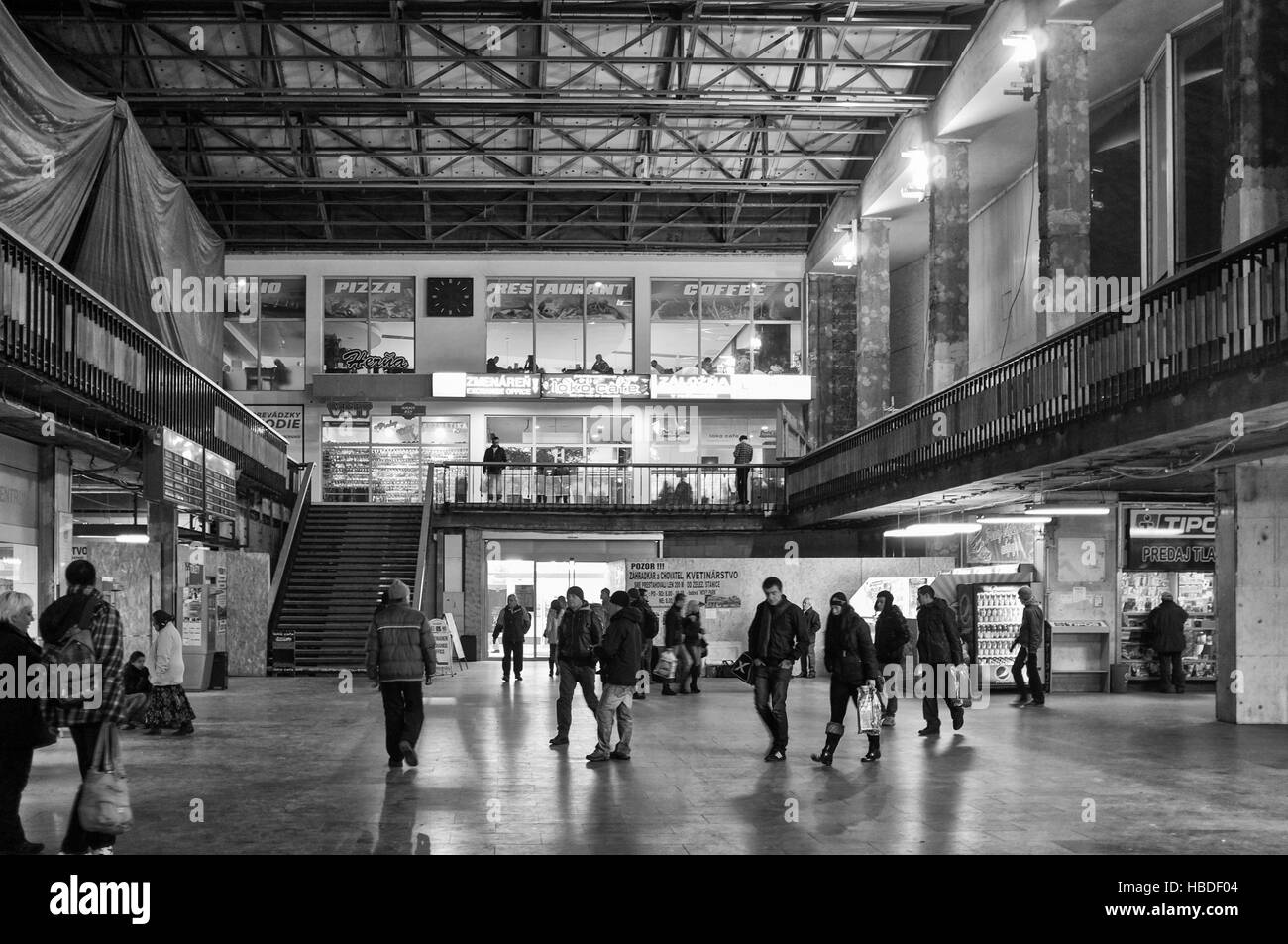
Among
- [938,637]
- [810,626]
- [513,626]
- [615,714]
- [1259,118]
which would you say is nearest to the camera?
[615,714]

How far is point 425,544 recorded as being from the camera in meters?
28.8

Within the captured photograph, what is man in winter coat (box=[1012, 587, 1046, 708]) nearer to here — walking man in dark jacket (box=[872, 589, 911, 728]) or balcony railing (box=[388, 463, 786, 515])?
walking man in dark jacket (box=[872, 589, 911, 728])

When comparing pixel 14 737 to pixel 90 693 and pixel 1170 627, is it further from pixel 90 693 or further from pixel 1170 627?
pixel 1170 627

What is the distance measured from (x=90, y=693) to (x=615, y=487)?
25.9 meters

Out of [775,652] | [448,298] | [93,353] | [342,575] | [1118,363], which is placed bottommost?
[775,652]

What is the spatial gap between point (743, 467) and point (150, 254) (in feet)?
51.0

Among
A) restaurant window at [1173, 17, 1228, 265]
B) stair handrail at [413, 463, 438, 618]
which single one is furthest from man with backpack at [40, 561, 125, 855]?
stair handrail at [413, 463, 438, 618]

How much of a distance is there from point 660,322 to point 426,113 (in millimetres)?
9485

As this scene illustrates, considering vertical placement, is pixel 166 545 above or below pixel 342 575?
above

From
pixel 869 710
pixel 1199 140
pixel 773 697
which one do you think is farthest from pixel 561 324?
pixel 869 710

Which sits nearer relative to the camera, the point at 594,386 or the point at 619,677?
the point at 619,677

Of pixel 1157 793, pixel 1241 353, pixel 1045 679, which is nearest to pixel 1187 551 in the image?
pixel 1045 679

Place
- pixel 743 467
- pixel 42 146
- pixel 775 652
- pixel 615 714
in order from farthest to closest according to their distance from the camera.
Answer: pixel 743 467 < pixel 42 146 < pixel 615 714 < pixel 775 652
